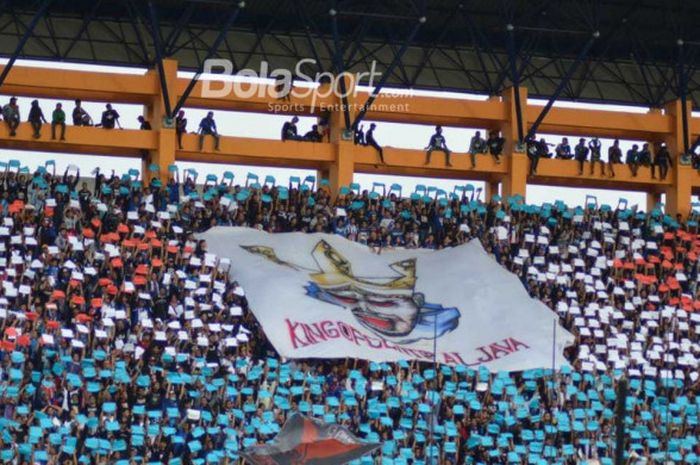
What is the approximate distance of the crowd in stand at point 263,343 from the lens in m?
40.9

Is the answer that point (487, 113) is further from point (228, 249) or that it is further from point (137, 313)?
point (137, 313)

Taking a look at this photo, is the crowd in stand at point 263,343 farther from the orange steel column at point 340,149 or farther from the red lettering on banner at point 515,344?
the orange steel column at point 340,149

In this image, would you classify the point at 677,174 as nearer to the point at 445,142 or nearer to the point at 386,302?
the point at 445,142

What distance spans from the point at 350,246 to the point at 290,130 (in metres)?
7.47

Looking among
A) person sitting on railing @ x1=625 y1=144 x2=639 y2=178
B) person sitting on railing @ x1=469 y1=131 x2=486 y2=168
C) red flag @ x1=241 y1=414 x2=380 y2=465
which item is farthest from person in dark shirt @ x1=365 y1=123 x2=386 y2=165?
red flag @ x1=241 y1=414 x2=380 y2=465

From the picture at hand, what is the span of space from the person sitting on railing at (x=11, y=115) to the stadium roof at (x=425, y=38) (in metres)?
3.20

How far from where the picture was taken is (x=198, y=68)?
5762 cm

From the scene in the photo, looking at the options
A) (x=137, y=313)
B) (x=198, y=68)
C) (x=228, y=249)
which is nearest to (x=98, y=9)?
(x=198, y=68)

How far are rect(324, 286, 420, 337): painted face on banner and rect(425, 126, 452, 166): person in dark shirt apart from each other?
10081mm

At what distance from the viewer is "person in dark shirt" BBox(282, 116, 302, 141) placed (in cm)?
5719

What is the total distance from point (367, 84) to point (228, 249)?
44.5ft

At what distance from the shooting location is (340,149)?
56844mm

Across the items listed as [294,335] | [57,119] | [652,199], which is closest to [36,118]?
[57,119]

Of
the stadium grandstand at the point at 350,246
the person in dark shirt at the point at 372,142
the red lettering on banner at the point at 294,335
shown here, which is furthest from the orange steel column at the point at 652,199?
the red lettering on banner at the point at 294,335
